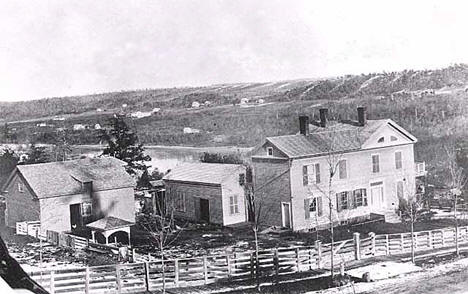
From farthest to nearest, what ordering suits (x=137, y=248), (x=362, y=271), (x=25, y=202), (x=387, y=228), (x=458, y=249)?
(x=458, y=249) < (x=387, y=228) < (x=362, y=271) < (x=137, y=248) < (x=25, y=202)

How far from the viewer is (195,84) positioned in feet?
14.0

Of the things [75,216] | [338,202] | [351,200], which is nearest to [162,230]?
[75,216]

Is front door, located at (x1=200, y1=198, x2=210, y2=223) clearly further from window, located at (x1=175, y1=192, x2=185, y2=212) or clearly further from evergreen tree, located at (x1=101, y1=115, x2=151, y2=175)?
evergreen tree, located at (x1=101, y1=115, x2=151, y2=175)

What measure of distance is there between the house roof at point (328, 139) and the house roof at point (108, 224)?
4.05 feet

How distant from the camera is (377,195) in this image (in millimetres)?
4879

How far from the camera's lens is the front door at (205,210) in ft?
14.9

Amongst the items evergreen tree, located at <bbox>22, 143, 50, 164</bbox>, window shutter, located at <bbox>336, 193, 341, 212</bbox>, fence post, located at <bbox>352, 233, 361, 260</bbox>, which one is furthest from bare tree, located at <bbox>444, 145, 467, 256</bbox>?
evergreen tree, located at <bbox>22, 143, 50, 164</bbox>

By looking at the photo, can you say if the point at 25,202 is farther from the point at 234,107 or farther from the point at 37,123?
the point at 234,107

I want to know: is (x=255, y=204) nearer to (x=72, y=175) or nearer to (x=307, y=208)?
(x=307, y=208)

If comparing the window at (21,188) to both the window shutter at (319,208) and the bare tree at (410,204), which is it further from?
the bare tree at (410,204)

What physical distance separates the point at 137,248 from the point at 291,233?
1.18m

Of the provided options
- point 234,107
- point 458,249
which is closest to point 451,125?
point 458,249

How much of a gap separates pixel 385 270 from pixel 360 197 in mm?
679

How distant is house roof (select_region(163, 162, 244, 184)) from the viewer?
443 cm
